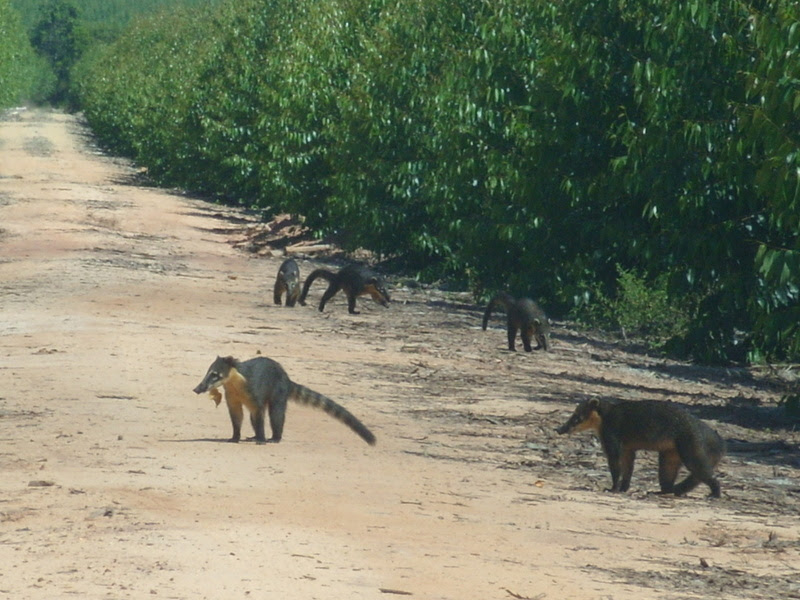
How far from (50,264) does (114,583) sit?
66.5ft

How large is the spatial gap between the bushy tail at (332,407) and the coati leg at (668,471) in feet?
6.53

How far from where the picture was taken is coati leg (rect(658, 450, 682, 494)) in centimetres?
980

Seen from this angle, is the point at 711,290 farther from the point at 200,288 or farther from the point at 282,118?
the point at 282,118

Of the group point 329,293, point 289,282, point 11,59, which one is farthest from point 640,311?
point 11,59

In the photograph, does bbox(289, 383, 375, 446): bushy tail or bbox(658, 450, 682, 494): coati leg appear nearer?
bbox(658, 450, 682, 494): coati leg

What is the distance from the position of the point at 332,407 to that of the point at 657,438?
2368 millimetres

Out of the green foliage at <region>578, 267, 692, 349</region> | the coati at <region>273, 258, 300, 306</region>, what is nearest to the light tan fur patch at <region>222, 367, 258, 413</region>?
the green foliage at <region>578, 267, 692, 349</region>

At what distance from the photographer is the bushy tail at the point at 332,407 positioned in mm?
10375

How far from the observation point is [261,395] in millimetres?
10352

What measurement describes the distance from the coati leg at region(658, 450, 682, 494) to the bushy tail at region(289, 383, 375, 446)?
1991 mm

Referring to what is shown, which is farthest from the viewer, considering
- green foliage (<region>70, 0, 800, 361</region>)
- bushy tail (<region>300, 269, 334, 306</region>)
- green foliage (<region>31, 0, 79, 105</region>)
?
green foliage (<region>31, 0, 79, 105</region>)

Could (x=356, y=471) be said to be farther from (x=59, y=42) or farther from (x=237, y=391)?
(x=59, y=42)

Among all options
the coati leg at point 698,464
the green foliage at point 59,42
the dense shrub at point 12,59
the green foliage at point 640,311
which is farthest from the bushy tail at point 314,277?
the green foliage at point 59,42

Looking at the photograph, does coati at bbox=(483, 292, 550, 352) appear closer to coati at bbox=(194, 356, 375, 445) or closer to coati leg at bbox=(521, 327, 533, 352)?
coati leg at bbox=(521, 327, 533, 352)
